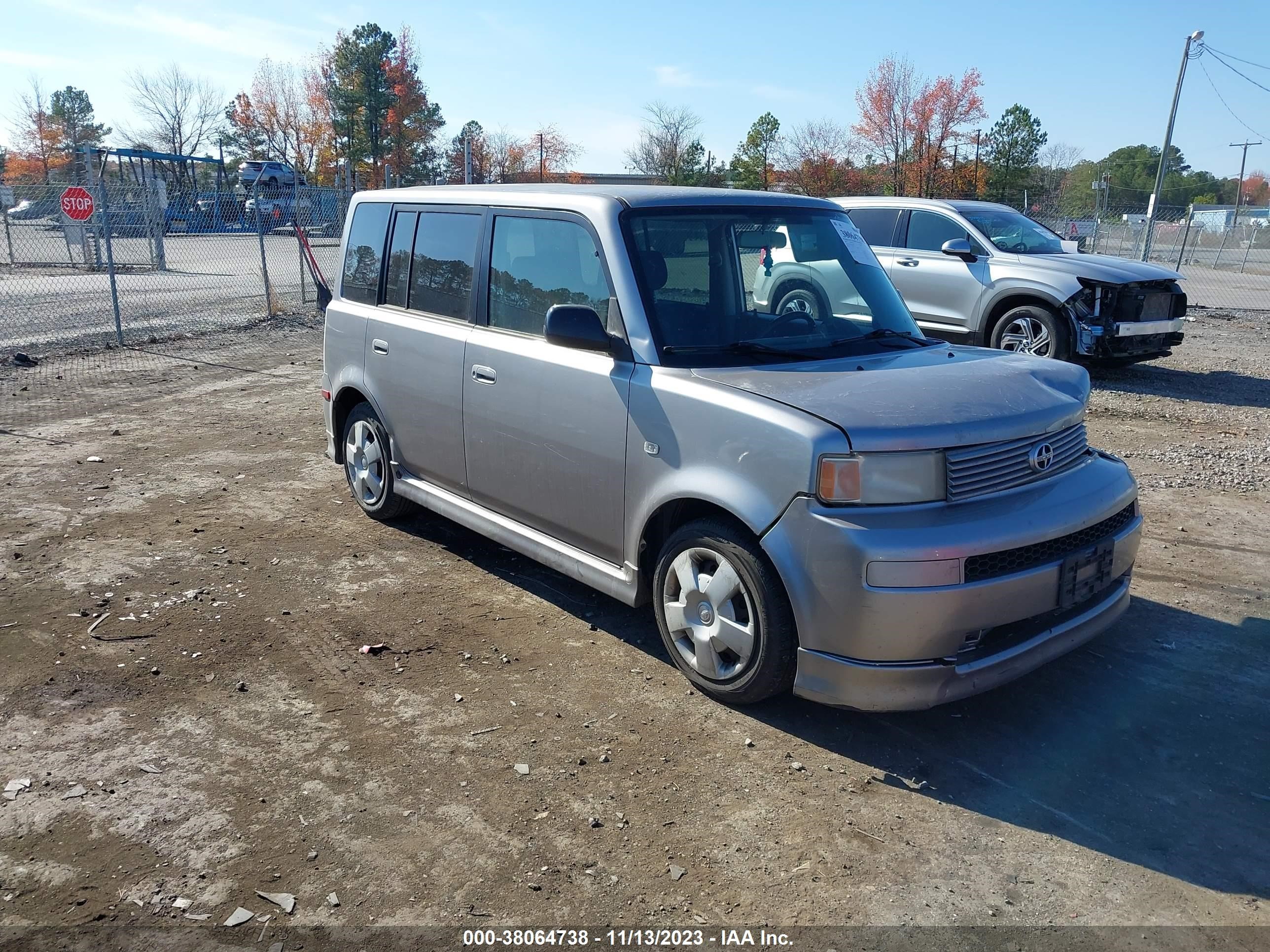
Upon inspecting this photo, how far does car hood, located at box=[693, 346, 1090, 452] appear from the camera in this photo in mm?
3383

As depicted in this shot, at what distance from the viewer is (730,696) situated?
3.84m

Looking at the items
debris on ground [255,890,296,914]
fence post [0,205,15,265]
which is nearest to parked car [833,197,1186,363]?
debris on ground [255,890,296,914]

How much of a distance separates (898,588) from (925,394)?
2.65ft

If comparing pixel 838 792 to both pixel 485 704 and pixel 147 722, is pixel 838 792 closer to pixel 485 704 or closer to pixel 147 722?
pixel 485 704

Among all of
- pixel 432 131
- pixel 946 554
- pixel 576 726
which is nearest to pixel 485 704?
pixel 576 726

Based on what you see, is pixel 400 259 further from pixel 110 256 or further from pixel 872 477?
pixel 110 256

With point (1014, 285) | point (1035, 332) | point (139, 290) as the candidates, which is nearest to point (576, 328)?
point (1014, 285)

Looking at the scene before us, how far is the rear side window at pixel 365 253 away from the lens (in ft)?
18.9

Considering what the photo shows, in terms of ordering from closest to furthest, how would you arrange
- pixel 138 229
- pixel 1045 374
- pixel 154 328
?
1. pixel 1045 374
2. pixel 154 328
3. pixel 138 229

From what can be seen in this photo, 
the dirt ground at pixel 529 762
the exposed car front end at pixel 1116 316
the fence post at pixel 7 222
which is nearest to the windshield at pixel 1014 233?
the exposed car front end at pixel 1116 316

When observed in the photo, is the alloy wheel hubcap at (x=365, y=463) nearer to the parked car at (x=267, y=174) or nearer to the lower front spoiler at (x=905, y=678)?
the lower front spoiler at (x=905, y=678)

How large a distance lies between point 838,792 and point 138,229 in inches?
1121

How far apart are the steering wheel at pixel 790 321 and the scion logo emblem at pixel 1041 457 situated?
3.88 ft

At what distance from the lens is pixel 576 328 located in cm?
402
